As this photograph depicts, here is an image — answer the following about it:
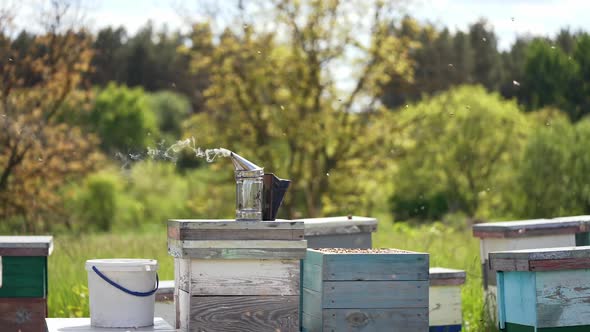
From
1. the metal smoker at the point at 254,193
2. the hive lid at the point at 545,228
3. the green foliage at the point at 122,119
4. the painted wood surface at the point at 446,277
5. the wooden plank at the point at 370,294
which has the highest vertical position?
the green foliage at the point at 122,119

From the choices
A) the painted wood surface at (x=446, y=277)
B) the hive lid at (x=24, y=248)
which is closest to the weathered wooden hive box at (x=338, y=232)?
the painted wood surface at (x=446, y=277)

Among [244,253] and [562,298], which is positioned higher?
[244,253]

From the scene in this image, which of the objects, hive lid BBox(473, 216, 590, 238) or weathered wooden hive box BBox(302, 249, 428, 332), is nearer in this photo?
weathered wooden hive box BBox(302, 249, 428, 332)

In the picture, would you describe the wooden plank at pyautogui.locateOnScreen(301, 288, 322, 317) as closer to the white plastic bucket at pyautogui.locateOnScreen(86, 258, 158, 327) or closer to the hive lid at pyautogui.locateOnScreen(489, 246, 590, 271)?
the white plastic bucket at pyautogui.locateOnScreen(86, 258, 158, 327)

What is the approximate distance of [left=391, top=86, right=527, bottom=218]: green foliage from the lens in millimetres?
20094

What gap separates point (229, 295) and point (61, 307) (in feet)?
10.7

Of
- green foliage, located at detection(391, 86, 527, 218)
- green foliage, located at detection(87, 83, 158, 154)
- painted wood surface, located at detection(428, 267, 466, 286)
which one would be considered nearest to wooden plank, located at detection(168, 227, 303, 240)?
painted wood surface, located at detection(428, 267, 466, 286)

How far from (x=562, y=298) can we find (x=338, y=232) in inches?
65.6

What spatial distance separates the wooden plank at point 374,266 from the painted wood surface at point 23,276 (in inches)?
69.5

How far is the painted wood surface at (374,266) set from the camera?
4.22m

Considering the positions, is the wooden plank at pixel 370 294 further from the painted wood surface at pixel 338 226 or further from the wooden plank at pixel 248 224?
the painted wood surface at pixel 338 226

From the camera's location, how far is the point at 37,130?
1251cm

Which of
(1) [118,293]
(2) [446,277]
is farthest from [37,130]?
(1) [118,293]

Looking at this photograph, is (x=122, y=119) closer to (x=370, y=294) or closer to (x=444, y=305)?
(x=444, y=305)
